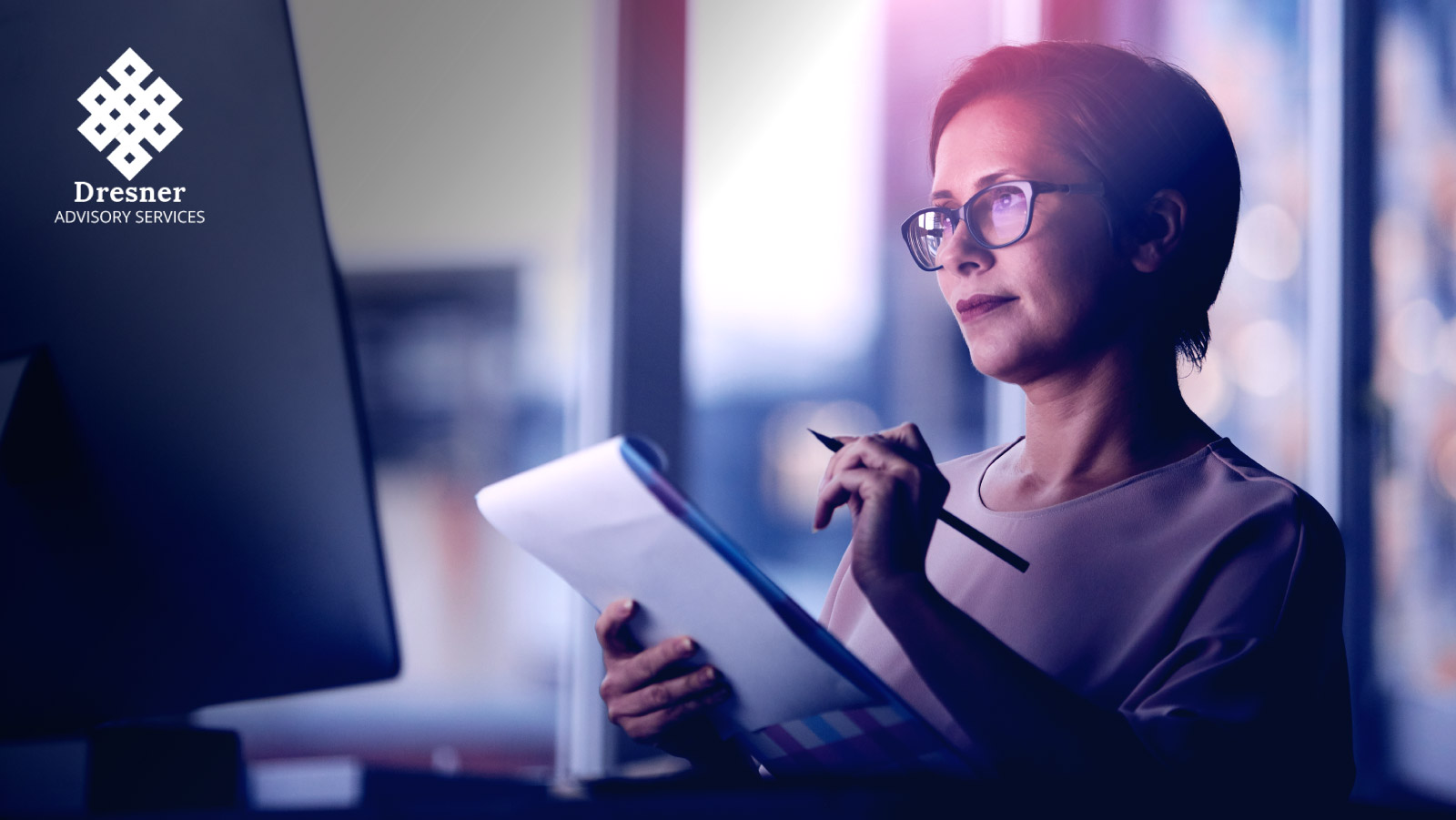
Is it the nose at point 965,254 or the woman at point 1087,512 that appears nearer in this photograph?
the woman at point 1087,512

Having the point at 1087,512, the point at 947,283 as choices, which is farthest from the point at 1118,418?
the point at 947,283

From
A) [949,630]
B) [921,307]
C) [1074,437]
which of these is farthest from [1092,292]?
[921,307]

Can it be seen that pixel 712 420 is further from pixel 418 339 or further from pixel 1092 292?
pixel 1092 292

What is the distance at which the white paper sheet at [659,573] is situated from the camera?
1.90 feet

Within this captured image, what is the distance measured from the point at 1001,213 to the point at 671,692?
0.65 meters

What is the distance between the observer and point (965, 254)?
1044 millimetres

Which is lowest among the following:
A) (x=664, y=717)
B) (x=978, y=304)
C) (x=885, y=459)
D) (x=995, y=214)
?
(x=664, y=717)

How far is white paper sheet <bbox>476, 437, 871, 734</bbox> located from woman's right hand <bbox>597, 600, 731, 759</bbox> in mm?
11

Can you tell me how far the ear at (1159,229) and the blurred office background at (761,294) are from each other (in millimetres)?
Result: 1201

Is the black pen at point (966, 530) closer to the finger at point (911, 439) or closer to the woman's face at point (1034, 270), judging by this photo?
the finger at point (911, 439)

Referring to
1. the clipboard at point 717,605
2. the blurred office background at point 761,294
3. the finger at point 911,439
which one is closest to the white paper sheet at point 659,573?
the clipboard at point 717,605

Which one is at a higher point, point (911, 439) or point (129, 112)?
point (129, 112)

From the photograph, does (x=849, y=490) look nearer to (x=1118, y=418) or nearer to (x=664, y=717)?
(x=664, y=717)

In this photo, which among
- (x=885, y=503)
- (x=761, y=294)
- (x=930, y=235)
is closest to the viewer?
(x=885, y=503)
